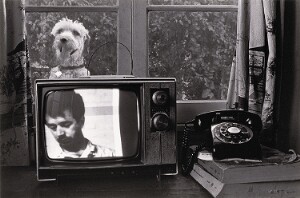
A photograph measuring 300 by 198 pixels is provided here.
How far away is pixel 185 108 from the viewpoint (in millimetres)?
1675

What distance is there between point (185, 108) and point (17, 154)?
67 centimetres

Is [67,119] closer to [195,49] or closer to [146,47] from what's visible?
[146,47]

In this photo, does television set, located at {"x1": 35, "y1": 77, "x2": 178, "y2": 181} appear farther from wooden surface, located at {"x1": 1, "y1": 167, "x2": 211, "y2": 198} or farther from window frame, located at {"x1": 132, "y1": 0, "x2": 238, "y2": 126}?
window frame, located at {"x1": 132, "y1": 0, "x2": 238, "y2": 126}

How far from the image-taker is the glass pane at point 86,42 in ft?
5.46

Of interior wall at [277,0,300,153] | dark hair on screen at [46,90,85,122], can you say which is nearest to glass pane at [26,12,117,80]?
dark hair on screen at [46,90,85,122]

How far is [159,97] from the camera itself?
1242 millimetres

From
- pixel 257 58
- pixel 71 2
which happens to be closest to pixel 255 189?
pixel 257 58

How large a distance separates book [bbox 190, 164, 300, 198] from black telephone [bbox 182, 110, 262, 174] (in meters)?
0.11

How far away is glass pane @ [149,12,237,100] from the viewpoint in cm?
174

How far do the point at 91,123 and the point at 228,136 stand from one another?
0.44 metres

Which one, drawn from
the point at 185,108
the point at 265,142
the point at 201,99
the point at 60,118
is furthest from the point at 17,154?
the point at 265,142

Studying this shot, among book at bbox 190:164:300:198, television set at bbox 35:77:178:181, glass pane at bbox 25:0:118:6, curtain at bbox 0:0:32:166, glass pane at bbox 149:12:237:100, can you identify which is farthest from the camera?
glass pane at bbox 149:12:237:100

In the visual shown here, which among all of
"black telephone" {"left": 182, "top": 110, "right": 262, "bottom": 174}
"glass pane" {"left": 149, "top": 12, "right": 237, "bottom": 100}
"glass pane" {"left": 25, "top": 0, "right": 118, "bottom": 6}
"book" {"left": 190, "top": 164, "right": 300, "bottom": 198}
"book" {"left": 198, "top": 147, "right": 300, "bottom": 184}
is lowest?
"book" {"left": 190, "top": 164, "right": 300, "bottom": 198}

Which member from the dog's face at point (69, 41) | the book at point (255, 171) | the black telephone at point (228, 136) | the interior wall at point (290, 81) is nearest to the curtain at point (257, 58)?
the interior wall at point (290, 81)
